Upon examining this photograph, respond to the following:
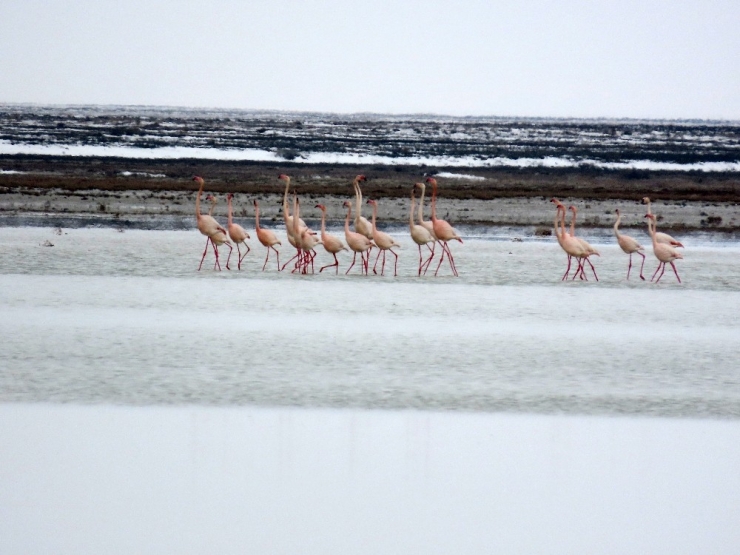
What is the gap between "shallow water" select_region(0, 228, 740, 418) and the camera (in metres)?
7.52

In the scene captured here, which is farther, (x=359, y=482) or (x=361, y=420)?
(x=361, y=420)

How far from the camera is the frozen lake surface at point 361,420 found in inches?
198

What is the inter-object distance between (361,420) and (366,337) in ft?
9.20

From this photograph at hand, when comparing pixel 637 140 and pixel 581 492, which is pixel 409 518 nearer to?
pixel 581 492

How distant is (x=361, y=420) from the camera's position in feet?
22.3

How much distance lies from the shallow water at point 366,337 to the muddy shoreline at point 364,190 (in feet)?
24.9

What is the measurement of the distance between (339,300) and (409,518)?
6799mm

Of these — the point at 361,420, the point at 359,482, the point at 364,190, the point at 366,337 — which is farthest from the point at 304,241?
the point at 364,190

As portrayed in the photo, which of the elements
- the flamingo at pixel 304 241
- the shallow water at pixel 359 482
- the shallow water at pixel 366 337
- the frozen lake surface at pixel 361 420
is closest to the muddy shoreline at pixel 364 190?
the flamingo at pixel 304 241

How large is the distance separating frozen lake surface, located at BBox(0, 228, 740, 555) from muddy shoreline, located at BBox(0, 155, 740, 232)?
33.8 feet

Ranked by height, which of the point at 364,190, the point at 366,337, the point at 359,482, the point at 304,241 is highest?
the point at 359,482

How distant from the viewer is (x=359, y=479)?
5.65m

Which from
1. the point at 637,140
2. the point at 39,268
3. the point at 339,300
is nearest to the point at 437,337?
the point at 339,300

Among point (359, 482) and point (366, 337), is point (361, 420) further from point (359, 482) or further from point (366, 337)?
point (366, 337)
